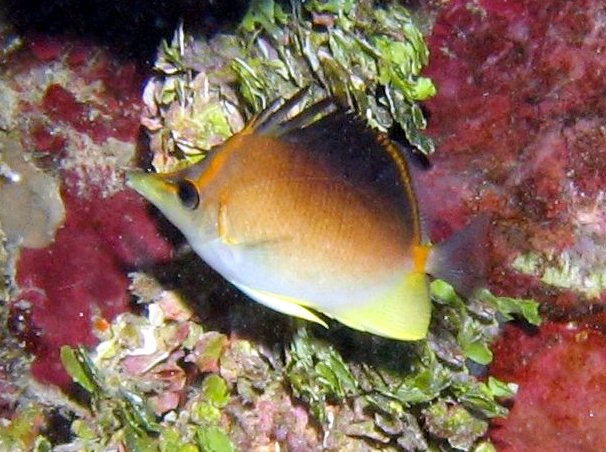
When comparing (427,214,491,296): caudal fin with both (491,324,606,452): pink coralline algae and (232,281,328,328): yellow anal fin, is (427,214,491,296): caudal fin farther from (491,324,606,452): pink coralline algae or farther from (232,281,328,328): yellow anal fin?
(491,324,606,452): pink coralline algae

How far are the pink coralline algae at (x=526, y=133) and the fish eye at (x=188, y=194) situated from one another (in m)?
1.10

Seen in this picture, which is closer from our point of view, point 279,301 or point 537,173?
point 279,301

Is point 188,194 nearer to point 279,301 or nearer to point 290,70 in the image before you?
point 279,301

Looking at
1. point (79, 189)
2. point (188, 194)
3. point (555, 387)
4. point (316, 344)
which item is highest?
point (188, 194)

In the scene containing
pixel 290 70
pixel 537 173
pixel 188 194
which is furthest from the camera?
pixel 290 70

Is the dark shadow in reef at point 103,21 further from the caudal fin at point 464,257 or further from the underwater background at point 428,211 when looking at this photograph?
the caudal fin at point 464,257

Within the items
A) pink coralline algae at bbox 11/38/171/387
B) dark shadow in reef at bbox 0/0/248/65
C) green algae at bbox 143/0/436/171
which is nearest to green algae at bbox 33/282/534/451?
pink coralline algae at bbox 11/38/171/387

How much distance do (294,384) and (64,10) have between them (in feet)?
7.29

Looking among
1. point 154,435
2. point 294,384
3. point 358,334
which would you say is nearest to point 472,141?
point 358,334

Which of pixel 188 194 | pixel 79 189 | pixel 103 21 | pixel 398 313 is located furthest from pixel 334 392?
pixel 103 21

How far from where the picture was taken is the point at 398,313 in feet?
7.23

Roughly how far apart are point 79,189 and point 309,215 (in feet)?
5.71

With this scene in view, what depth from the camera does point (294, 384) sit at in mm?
2861

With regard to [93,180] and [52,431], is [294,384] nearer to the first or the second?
[93,180]
